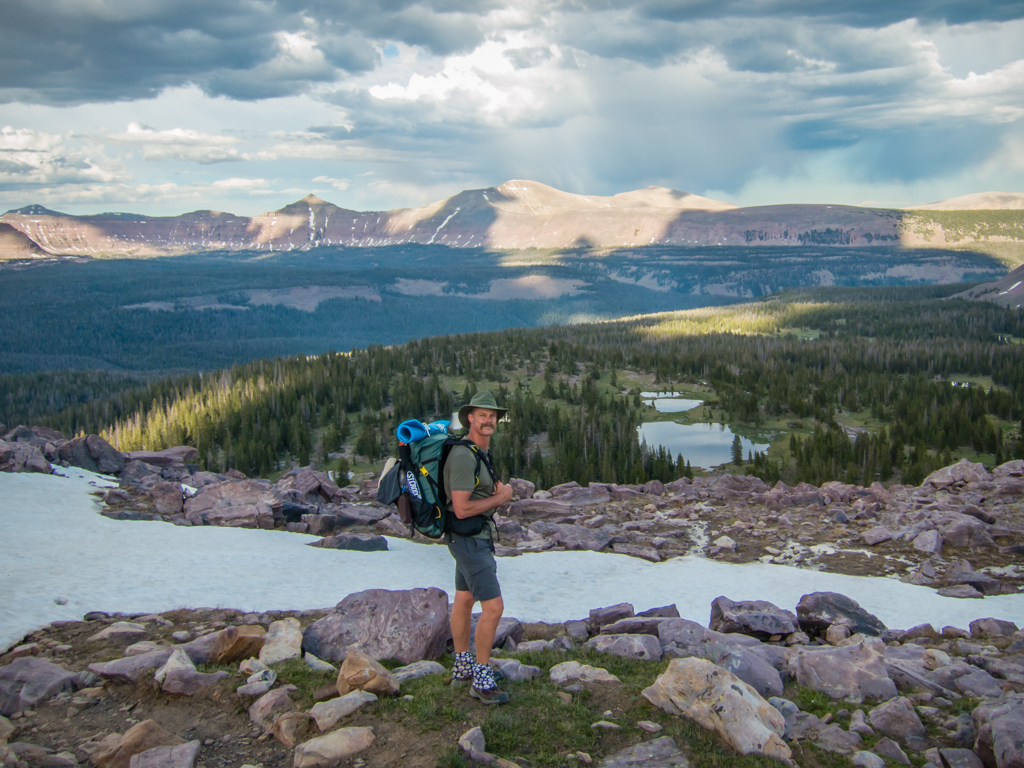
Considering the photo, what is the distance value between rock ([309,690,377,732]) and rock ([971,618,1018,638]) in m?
12.6

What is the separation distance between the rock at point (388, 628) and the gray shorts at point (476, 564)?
218cm

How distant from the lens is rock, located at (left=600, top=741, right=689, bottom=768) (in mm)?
7805

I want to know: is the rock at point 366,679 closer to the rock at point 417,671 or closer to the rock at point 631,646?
the rock at point 417,671

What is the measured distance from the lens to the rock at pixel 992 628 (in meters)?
14.3

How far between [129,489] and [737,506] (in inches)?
897

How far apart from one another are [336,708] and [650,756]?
12.3 feet

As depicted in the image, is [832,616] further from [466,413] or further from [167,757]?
→ [167,757]

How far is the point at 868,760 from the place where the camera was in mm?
8250

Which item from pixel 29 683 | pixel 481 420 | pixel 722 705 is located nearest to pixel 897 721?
pixel 722 705

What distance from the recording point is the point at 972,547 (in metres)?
21.4

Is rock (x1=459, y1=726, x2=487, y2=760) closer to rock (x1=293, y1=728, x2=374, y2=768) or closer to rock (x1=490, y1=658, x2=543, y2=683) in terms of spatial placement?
rock (x1=293, y1=728, x2=374, y2=768)

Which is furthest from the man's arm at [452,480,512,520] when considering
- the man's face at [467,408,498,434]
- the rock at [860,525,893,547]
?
the rock at [860,525,893,547]

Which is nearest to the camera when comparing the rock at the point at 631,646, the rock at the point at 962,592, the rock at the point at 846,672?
the rock at the point at 846,672

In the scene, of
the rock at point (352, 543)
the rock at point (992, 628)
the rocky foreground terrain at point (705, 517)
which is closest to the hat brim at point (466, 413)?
the rock at point (352, 543)
